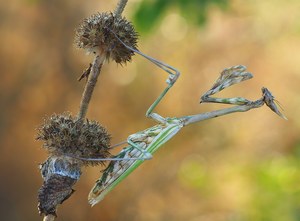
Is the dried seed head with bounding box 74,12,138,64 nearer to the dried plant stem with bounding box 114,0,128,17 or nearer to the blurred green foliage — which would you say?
the dried plant stem with bounding box 114,0,128,17

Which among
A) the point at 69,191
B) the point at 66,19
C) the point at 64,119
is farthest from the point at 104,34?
the point at 66,19

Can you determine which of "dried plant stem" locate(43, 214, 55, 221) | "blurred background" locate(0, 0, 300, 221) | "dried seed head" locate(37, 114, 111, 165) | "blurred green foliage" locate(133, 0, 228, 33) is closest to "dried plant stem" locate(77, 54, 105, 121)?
"dried seed head" locate(37, 114, 111, 165)

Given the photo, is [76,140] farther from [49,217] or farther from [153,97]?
[153,97]

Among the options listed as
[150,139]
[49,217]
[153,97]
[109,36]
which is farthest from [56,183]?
[153,97]

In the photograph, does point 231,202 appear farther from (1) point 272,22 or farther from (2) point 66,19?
(2) point 66,19

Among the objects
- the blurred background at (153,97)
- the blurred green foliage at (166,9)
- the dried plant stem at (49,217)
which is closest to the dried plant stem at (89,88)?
the dried plant stem at (49,217)

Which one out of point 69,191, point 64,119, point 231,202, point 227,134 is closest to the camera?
point 69,191

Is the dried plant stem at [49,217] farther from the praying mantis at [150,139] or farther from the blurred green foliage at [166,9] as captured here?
the blurred green foliage at [166,9]
